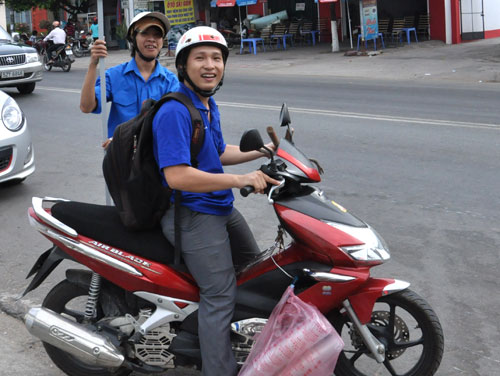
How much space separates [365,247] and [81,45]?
33.2 metres

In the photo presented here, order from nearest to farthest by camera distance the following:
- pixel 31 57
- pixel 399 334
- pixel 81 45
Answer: pixel 399 334, pixel 31 57, pixel 81 45

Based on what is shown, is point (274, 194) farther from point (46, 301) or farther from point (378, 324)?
point (46, 301)

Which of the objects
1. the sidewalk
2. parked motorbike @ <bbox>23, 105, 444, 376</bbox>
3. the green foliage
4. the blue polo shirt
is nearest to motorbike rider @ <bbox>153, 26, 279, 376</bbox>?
parked motorbike @ <bbox>23, 105, 444, 376</bbox>

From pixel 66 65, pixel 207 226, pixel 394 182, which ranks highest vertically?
pixel 66 65

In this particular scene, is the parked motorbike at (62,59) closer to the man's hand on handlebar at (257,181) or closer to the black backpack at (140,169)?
the black backpack at (140,169)

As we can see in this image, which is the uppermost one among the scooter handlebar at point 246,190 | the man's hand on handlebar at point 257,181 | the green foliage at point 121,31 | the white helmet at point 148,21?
the green foliage at point 121,31

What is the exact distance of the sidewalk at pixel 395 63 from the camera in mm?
18734

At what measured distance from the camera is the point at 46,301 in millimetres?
3791

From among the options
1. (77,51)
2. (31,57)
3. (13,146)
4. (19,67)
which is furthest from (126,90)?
(77,51)

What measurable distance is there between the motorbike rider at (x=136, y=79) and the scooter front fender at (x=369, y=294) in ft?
7.43

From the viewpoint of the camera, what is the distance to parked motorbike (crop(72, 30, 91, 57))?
32.6m

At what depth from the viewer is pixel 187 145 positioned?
3.19 metres

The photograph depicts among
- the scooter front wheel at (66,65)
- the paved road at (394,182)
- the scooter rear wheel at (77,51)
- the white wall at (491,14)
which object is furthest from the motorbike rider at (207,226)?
the scooter rear wheel at (77,51)

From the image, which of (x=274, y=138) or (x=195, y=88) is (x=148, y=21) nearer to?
(x=195, y=88)
